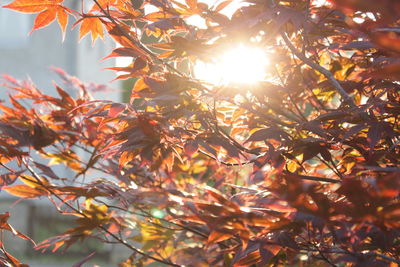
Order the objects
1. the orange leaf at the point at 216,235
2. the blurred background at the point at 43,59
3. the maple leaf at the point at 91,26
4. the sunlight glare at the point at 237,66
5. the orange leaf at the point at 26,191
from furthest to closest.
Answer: the blurred background at the point at 43,59 → the maple leaf at the point at 91,26 → the orange leaf at the point at 26,191 → the sunlight glare at the point at 237,66 → the orange leaf at the point at 216,235

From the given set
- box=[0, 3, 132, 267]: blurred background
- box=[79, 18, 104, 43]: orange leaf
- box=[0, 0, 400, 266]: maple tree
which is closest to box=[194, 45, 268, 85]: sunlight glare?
box=[0, 0, 400, 266]: maple tree

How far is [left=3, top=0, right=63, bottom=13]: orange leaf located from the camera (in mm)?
1211

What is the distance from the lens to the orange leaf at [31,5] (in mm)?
1211

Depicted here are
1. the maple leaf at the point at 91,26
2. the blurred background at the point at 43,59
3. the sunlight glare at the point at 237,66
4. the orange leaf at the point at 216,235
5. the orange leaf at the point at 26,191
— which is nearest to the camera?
the orange leaf at the point at 216,235

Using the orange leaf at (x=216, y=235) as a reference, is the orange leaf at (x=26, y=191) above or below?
below

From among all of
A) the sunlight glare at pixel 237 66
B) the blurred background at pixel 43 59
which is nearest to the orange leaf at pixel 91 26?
the sunlight glare at pixel 237 66

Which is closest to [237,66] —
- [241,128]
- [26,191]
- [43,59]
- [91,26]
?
[241,128]

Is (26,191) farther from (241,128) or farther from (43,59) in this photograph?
(43,59)

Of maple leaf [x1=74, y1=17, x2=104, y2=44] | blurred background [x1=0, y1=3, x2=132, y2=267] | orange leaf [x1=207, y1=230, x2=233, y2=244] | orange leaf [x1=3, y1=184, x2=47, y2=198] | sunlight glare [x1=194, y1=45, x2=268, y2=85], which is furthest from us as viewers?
blurred background [x1=0, y1=3, x2=132, y2=267]

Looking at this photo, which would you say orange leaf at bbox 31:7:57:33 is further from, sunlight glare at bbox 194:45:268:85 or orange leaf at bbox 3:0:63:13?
sunlight glare at bbox 194:45:268:85

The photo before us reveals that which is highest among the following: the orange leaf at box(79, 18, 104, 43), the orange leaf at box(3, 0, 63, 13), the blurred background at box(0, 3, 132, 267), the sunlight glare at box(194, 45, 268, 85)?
the orange leaf at box(3, 0, 63, 13)

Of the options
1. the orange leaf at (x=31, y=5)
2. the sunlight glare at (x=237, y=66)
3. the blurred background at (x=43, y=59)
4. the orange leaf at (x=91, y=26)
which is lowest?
the blurred background at (x=43, y=59)

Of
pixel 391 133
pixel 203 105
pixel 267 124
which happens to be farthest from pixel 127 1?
pixel 391 133

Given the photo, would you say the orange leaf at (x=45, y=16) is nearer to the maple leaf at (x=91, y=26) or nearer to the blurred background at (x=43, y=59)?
the maple leaf at (x=91, y=26)
